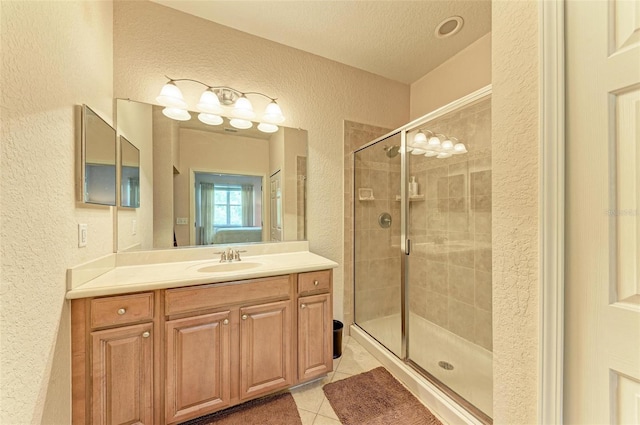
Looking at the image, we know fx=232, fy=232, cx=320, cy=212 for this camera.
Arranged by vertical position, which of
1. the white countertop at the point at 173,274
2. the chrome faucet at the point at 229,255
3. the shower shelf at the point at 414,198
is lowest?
the white countertop at the point at 173,274

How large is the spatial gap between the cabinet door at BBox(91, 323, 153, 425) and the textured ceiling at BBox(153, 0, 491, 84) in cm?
211

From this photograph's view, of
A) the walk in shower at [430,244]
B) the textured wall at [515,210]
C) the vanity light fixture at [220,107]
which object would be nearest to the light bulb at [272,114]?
the vanity light fixture at [220,107]

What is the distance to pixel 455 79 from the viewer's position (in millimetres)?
2143

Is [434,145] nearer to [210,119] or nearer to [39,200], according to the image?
[210,119]

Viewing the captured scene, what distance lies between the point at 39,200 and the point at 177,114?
3.42ft

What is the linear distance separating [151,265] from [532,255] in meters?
1.99

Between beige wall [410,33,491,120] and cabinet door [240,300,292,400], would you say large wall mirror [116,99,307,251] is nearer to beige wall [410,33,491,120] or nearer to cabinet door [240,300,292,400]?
cabinet door [240,300,292,400]

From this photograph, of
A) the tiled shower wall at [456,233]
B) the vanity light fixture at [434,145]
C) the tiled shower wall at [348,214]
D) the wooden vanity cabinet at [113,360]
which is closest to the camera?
the wooden vanity cabinet at [113,360]

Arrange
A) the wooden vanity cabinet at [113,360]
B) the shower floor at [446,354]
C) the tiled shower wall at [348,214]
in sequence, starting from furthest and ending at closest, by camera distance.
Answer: the tiled shower wall at [348,214]
the shower floor at [446,354]
the wooden vanity cabinet at [113,360]

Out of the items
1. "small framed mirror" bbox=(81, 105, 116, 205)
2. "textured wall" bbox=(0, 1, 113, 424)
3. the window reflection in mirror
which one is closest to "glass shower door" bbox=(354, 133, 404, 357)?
the window reflection in mirror

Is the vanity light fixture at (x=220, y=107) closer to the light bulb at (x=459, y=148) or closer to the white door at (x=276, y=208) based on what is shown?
the white door at (x=276, y=208)

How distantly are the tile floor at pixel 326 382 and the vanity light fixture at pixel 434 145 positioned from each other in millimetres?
1778

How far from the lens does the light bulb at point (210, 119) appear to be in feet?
5.71

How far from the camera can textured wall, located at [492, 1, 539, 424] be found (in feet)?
2.27
